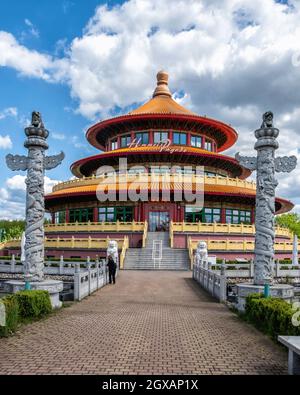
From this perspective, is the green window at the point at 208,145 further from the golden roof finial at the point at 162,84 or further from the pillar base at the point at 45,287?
the pillar base at the point at 45,287

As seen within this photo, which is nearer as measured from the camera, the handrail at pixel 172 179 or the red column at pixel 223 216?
the handrail at pixel 172 179

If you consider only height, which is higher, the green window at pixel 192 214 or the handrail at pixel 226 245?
the green window at pixel 192 214

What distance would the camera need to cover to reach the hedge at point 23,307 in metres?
10.0

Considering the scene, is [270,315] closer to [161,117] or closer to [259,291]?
[259,291]

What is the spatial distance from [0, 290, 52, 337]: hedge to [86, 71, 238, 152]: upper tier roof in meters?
33.5

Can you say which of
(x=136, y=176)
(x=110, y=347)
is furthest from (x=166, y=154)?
(x=110, y=347)

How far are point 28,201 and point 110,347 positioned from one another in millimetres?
8028

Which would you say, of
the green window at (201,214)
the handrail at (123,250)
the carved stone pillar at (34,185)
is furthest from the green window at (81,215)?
the carved stone pillar at (34,185)

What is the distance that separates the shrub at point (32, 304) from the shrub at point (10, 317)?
2.84 ft

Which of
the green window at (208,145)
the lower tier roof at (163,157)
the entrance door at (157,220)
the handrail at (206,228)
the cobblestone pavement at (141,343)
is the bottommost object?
the cobblestone pavement at (141,343)

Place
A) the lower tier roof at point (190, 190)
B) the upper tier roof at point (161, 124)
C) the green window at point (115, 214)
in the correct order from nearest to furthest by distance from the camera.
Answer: the lower tier roof at point (190, 190) < the green window at point (115, 214) < the upper tier roof at point (161, 124)

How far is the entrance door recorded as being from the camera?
37.5 metres

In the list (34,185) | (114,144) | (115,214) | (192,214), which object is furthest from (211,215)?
(34,185)

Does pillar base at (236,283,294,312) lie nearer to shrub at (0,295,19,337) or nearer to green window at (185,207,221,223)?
shrub at (0,295,19,337)
